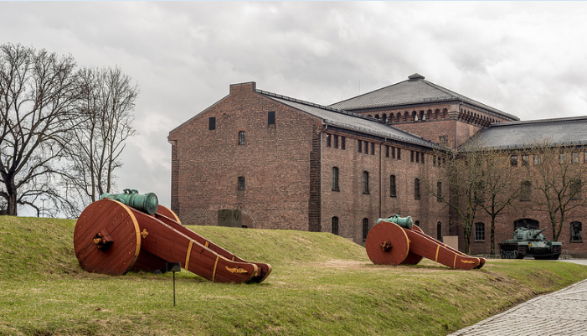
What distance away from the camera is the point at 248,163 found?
40375 millimetres

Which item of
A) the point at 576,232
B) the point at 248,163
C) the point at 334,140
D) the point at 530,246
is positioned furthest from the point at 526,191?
the point at 248,163

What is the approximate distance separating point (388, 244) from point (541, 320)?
762 centimetres

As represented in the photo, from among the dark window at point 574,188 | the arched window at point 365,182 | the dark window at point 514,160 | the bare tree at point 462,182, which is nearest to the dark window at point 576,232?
the dark window at point 574,188

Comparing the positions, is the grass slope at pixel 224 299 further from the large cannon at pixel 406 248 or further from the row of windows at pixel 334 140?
the row of windows at pixel 334 140

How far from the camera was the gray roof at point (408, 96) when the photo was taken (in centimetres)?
5573

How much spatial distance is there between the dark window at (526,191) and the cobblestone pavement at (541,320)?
3247 centimetres

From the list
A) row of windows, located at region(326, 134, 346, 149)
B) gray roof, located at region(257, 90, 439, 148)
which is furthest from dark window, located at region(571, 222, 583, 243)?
row of windows, located at region(326, 134, 346, 149)

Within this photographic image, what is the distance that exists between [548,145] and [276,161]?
22201 mm

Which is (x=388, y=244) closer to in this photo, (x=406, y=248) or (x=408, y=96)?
(x=406, y=248)

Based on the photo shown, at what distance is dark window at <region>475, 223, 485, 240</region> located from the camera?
5284cm

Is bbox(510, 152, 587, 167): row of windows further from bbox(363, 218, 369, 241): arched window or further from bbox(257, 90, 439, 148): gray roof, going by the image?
bbox(363, 218, 369, 241): arched window

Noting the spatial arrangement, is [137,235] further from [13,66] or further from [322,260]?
[13,66]

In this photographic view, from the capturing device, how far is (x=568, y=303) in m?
17.3

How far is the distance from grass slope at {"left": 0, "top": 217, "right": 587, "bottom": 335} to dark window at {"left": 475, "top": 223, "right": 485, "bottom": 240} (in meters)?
32.9
